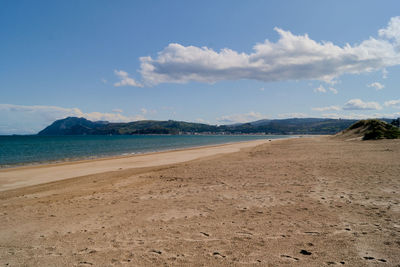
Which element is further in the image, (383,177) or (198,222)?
(383,177)

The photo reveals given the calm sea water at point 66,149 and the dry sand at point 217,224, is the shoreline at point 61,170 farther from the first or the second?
the calm sea water at point 66,149

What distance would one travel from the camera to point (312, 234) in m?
5.77

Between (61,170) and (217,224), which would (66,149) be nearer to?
(61,170)

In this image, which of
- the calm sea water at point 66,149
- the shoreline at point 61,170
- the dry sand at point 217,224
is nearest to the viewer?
the dry sand at point 217,224

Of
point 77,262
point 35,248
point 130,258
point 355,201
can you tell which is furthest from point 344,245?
point 35,248

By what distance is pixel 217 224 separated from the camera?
678cm

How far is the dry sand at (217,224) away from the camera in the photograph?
5004 millimetres

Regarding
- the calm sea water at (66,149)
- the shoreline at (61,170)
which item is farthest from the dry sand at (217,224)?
the calm sea water at (66,149)

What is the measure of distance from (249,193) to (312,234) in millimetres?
4168

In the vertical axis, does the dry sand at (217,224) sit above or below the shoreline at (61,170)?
above

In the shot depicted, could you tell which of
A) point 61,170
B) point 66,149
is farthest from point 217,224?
point 66,149

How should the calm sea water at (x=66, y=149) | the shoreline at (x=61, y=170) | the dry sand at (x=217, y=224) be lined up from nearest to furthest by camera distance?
the dry sand at (x=217, y=224) → the shoreline at (x=61, y=170) → the calm sea water at (x=66, y=149)

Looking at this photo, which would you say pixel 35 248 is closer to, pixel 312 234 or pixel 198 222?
pixel 198 222

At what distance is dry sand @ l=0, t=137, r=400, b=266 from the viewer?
197 inches
